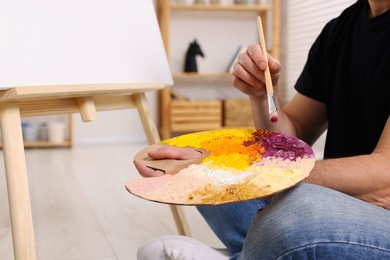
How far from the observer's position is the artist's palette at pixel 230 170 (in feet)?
2.36

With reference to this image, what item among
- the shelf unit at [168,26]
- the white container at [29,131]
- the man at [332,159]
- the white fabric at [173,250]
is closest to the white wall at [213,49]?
the shelf unit at [168,26]

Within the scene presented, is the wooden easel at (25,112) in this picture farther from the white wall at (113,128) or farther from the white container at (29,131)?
the white wall at (113,128)

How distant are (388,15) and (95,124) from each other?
10.4 feet

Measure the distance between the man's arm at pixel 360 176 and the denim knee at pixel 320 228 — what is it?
75 mm

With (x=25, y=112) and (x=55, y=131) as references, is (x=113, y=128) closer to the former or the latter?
(x=55, y=131)

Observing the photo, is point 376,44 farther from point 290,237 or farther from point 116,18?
point 116,18

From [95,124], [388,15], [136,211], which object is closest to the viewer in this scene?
[388,15]

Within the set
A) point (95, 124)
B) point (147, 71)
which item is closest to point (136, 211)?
point (147, 71)

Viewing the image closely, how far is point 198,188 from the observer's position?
2.45ft

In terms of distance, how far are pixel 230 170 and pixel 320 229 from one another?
6.8 inches

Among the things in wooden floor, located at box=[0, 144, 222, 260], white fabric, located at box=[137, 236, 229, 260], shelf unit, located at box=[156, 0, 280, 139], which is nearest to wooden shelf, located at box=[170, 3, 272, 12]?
shelf unit, located at box=[156, 0, 280, 139]

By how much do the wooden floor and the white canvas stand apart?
558mm

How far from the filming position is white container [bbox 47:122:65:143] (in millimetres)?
3658

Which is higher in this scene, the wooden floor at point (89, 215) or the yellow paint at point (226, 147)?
the yellow paint at point (226, 147)
